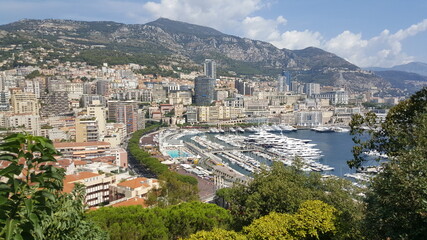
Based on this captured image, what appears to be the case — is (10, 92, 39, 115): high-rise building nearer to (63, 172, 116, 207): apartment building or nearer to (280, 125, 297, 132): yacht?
(63, 172, 116, 207): apartment building

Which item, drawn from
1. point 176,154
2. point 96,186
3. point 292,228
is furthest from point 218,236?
point 176,154

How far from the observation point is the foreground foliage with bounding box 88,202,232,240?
647 centimetres

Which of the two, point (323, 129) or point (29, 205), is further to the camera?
point (323, 129)

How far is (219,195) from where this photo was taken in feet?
38.8

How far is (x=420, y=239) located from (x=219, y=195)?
31.3ft

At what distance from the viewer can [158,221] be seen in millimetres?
6945

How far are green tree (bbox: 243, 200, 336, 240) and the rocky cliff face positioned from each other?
243 feet

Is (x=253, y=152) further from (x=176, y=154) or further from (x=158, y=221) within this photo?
(x=158, y=221)

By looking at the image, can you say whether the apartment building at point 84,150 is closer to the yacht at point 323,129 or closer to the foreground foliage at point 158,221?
the foreground foliage at point 158,221

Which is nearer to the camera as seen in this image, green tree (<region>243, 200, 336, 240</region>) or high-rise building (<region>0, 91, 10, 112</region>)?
green tree (<region>243, 200, 336, 240</region>)

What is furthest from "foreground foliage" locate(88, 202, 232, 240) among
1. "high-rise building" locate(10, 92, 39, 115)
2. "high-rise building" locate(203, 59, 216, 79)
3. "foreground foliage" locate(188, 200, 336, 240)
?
"high-rise building" locate(203, 59, 216, 79)

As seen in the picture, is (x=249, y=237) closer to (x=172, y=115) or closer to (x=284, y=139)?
(x=284, y=139)

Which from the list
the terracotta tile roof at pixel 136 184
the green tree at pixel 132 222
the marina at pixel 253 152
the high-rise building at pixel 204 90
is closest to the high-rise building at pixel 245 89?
the high-rise building at pixel 204 90

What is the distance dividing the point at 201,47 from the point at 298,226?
369ft
